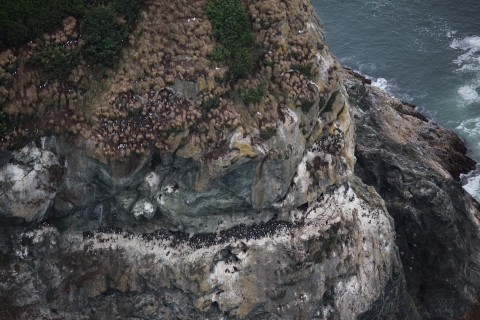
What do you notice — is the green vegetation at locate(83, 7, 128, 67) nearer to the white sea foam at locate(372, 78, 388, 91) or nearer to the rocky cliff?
the rocky cliff

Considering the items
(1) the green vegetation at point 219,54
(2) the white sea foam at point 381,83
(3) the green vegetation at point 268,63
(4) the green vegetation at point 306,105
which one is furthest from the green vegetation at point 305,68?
(2) the white sea foam at point 381,83

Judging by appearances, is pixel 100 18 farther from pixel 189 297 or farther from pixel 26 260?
pixel 189 297

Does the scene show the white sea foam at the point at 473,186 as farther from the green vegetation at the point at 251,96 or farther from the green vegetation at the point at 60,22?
the green vegetation at the point at 60,22

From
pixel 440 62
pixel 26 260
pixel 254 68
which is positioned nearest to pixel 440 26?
pixel 440 62

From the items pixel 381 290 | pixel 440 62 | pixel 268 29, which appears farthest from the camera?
pixel 440 62

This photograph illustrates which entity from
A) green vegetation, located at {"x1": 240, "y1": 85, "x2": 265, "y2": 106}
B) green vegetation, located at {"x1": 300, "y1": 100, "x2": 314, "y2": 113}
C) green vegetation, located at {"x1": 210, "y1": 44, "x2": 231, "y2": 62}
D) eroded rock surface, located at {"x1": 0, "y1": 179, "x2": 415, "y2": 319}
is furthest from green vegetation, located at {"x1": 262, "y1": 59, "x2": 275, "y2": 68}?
eroded rock surface, located at {"x1": 0, "y1": 179, "x2": 415, "y2": 319}

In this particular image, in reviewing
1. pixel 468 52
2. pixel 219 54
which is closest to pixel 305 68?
pixel 219 54
